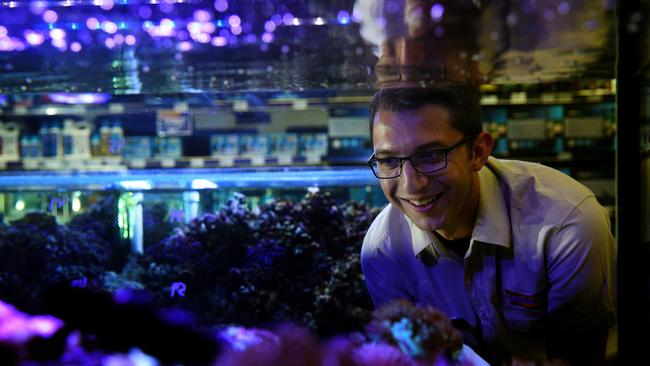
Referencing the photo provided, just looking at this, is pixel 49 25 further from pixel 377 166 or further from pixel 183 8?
pixel 377 166

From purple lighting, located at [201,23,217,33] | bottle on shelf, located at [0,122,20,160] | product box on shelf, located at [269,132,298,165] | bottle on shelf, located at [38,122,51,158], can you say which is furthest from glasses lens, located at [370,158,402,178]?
bottle on shelf, located at [0,122,20,160]

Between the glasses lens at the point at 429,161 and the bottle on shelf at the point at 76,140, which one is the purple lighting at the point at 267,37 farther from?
the bottle on shelf at the point at 76,140

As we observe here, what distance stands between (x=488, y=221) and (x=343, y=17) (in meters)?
0.51

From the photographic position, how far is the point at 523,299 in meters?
0.99

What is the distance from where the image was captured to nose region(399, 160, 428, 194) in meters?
0.86

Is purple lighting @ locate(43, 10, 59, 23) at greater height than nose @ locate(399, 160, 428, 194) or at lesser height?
greater

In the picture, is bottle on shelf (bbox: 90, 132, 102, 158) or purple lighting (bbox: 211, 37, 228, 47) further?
bottle on shelf (bbox: 90, 132, 102, 158)

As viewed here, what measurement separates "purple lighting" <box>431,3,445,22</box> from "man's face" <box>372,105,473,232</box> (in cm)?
22

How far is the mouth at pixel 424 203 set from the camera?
0.90 meters

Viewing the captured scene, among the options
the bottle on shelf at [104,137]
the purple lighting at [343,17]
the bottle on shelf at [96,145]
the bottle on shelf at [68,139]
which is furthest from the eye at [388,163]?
the bottle on shelf at [68,139]

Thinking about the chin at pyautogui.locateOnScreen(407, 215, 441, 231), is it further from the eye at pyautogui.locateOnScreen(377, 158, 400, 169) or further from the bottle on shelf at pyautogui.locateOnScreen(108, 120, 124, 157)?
the bottle on shelf at pyautogui.locateOnScreen(108, 120, 124, 157)

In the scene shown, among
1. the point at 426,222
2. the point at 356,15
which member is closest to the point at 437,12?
the point at 356,15

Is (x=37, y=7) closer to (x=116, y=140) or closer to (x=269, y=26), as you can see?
(x=269, y=26)

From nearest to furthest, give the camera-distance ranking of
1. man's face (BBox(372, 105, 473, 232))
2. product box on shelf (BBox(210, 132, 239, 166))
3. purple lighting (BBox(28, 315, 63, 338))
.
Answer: purple lighting (BBox(28, 315, 63, 338))
man's face (BBox(372, 105, 473, 232))
product box on shelf (BBox(210, 132, 239, 166))
